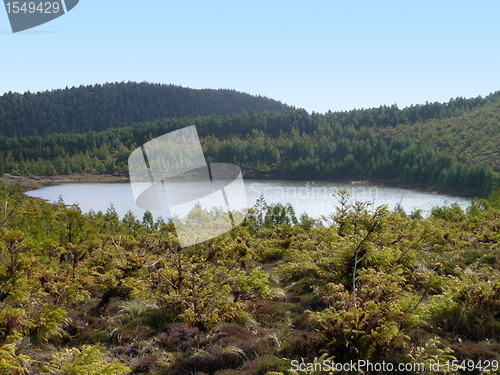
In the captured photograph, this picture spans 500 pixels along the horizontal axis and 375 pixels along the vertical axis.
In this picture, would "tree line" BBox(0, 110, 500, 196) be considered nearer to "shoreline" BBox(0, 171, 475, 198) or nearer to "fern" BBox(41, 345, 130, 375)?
"shoreline" BBox(0, 171, 475, 198)

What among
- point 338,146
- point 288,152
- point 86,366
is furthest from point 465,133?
point 86,366

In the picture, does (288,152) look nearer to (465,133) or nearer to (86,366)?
(465,133)

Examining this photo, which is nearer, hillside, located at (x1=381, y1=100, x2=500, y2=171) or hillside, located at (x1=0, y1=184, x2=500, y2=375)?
hillside, located at (x1=0, y1=184, x2=500, y2=375)

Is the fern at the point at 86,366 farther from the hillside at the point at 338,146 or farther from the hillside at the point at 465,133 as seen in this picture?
the hillside at the point at 465,133

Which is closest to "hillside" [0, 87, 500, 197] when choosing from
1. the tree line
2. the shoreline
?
the tree line

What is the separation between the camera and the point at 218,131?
152 m

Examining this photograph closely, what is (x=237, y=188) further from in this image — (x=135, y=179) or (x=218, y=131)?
(x=218, y=131)

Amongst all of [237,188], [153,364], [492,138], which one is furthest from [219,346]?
[492,138]

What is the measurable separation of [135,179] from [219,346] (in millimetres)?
2577

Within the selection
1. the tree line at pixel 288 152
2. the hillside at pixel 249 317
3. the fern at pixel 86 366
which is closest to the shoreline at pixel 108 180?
the tree line at pixel 288 152

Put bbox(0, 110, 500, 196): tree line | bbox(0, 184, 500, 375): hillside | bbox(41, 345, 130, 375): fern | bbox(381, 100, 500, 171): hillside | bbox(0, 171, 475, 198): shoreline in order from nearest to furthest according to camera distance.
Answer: bbox(41, 345, 130, 375): fern
bbox(0, 184, 500, 375): hillside
bbox(0, 110, 500, 196): tree line
bbox(0, 171, 475, 198): shoreline
bbox(381, 100, 500, 171): hillside

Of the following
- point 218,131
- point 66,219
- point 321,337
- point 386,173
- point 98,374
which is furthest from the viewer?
point 218,131

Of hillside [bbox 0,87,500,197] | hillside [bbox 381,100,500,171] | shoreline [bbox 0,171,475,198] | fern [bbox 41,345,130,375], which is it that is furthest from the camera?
hillside [bbox 381,100,500,171]

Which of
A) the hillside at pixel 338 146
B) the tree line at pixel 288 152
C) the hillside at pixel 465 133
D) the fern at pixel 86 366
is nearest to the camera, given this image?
the fern at pixel 86 366
